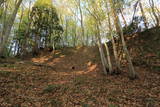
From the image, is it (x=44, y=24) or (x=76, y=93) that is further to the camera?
(x=44, y=24)

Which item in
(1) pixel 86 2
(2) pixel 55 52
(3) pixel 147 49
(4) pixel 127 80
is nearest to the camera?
(4) pixel 127 80

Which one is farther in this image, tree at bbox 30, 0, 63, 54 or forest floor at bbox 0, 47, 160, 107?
tree at bbox 30, 0, 63, 54

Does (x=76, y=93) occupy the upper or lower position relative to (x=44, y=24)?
lower

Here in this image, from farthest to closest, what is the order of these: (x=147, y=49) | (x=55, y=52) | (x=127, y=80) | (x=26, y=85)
Result: (x=55, y=52) < (x=147, y=49) < (x=127, y=80) < (x=26, y=85)

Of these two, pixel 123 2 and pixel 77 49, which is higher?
pixel 123 2

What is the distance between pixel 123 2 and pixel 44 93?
8637 millimetres

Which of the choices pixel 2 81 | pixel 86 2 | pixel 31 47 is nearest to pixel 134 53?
pixel 86 2

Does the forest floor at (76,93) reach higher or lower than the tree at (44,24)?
lower

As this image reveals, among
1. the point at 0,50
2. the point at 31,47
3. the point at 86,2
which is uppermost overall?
the point at 86,2

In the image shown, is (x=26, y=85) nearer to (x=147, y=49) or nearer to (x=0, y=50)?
(x=0, y=50)

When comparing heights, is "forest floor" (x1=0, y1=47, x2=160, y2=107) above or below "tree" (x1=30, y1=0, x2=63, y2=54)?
below

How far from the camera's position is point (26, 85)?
638 cm

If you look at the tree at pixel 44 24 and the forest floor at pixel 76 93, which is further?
the tree at pixel 44 24

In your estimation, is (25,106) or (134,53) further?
(134,53)
